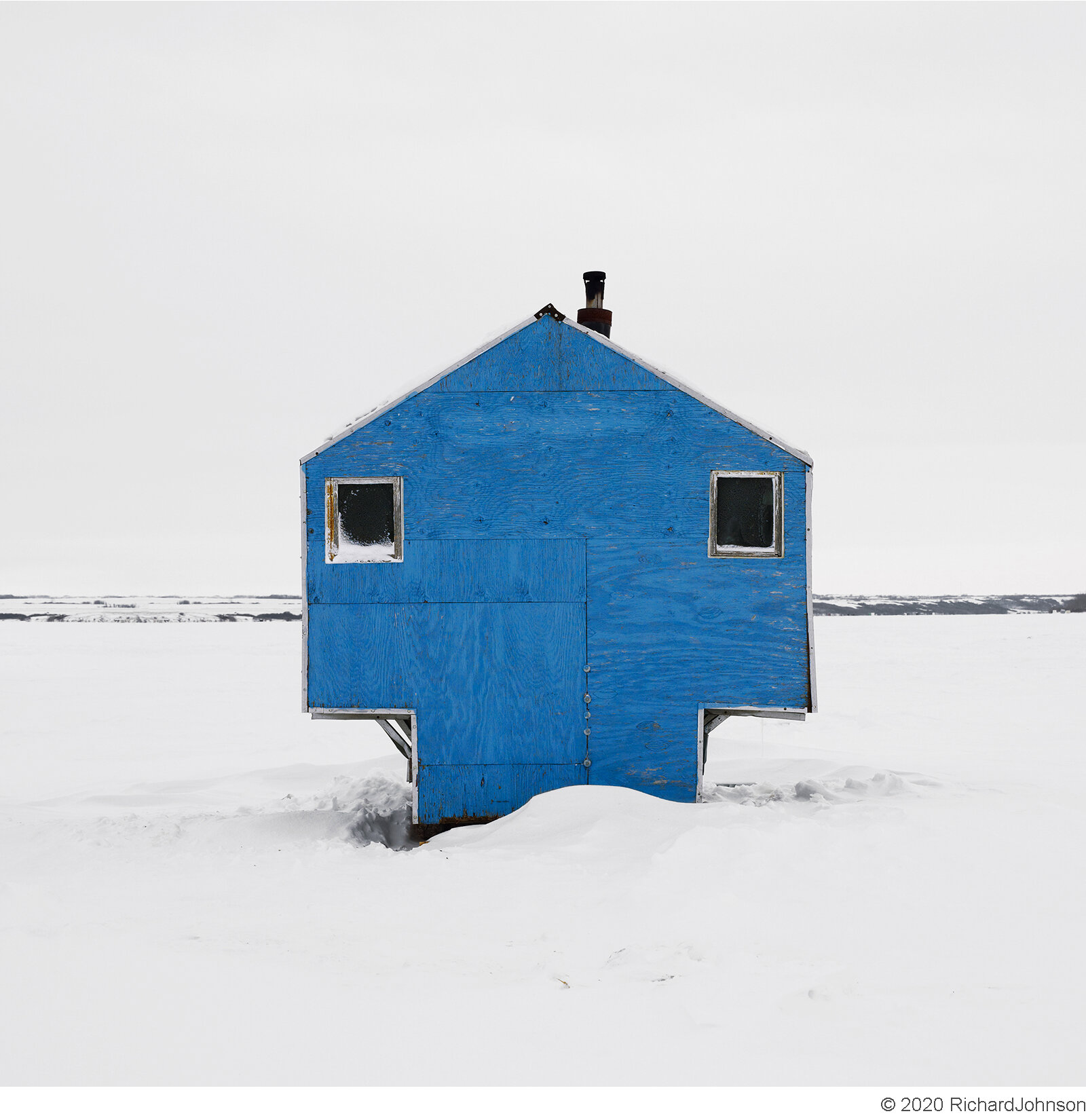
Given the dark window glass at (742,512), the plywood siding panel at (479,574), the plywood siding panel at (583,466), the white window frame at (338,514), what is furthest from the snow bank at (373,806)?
the dark window glass at (742,512)

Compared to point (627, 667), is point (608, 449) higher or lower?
higher

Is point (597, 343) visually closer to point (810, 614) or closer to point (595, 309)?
point (595, 309)

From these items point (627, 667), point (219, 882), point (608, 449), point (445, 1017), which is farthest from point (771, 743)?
point (445, 1017)

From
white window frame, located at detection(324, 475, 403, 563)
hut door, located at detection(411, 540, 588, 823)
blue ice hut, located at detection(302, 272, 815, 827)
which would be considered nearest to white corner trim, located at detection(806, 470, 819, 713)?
blue ice hut, located at detection(302, 272, 815, 827)

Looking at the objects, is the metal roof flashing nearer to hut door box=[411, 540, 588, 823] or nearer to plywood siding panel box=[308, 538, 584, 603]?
plywood siding panel box=[308, 538, 584, 603]

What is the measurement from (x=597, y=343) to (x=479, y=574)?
3047 mm

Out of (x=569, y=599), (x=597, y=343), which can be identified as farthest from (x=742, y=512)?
(x=597, y=343)

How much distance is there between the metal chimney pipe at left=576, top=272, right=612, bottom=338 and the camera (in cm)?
1180

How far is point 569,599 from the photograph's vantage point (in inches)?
414

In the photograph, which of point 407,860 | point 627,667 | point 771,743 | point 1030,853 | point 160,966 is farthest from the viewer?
point 771,743

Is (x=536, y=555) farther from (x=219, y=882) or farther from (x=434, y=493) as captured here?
(x=219, y=882)

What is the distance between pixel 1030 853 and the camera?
314 inches

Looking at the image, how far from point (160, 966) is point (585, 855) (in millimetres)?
4041

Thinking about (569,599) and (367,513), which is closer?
(569,599)
